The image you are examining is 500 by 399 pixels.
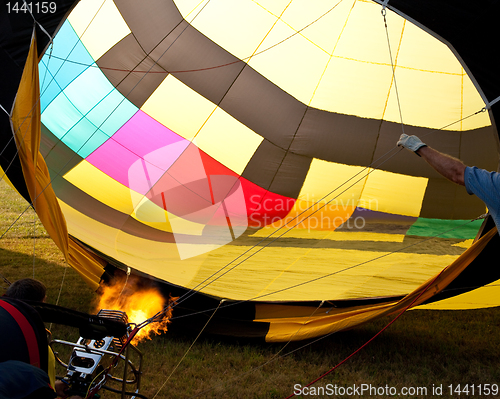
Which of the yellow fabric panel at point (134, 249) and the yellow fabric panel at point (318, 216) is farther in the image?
the yellow fabric panel at point (318, 216)

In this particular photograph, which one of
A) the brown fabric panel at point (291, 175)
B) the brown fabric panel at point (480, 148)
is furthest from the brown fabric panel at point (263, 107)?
the brown fabric panel at point (480, 148)

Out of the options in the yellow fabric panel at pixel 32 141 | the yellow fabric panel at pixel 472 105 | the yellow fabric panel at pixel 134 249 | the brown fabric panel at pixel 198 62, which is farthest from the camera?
the brown fabric panel at pixel 198 62

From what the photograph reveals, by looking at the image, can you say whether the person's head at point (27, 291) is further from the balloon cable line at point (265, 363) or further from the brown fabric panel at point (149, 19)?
the brown fabric panel at point (149, 19)

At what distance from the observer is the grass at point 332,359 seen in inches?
88.6

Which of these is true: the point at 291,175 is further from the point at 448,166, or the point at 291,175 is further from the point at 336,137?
the point at 448,166

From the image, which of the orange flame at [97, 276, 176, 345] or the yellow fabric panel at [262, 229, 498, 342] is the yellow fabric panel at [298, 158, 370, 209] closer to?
the yellow fabric panel at [262, 229, 498, 342]

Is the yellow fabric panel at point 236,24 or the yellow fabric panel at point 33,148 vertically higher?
the yellow fabric panel at point 236,24

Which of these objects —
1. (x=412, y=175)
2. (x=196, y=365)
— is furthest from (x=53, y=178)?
(x=412, y=175)

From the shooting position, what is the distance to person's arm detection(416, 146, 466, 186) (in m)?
1.54

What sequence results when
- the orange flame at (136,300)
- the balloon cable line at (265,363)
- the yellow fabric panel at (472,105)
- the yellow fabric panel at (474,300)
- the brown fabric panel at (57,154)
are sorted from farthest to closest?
the brown fabric panel at (57,154) → the yellow fabric panel at (472,105) → the orange flame at (136,300) → the yellow fabric panel at (474,300) → the balloon cable line at (265,363)

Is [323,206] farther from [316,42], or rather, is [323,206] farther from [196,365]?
[196,365]

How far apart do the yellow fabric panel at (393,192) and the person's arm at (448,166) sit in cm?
215

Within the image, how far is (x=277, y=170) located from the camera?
3.79m

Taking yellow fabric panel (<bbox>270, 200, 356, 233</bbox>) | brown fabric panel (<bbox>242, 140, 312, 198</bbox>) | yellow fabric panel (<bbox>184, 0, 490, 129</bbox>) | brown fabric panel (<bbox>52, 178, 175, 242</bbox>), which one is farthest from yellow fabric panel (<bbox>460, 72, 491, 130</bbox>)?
brown fabric panel (<bbox>52, 178, 175, 242</bbox>)
